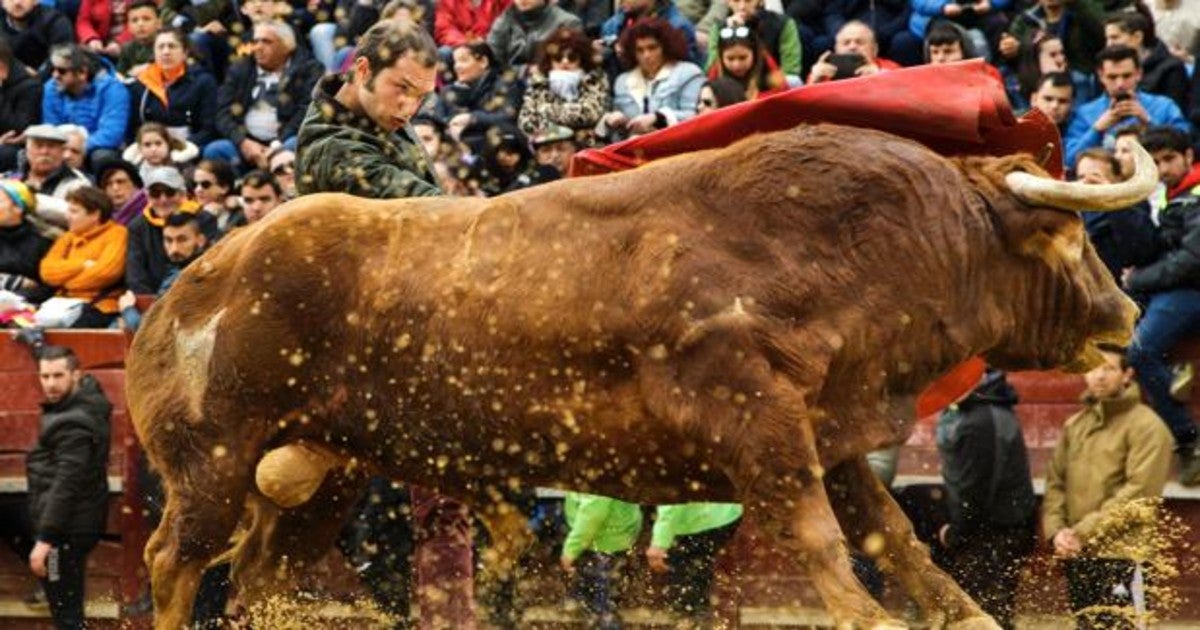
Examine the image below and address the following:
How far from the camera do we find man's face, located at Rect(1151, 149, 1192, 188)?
11.3m

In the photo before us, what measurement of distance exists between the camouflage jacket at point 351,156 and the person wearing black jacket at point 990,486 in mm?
2734

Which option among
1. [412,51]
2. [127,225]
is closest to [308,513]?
[412,51]

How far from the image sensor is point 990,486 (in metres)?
10.5

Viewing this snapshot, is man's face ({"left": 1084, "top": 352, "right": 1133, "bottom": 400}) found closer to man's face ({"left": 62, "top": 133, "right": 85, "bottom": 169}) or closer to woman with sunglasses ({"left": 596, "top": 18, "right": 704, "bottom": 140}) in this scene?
woman with sunglasses ({"left": 596, "top": 18, "right": 704, "bottom": 140})

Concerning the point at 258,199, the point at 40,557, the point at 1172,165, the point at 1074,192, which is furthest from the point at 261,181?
the point at 1074,192

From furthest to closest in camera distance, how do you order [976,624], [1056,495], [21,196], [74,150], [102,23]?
[102,23], [74,150], [21,196], [1056,495], [976,624]

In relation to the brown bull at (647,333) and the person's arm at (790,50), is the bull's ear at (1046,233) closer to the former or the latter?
the brown bull at (647,333)

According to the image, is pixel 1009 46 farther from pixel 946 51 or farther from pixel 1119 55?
pixel 1119 55

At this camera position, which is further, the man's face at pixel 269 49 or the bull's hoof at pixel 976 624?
the man's face at pixel 269 49

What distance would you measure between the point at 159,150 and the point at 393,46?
5.64m

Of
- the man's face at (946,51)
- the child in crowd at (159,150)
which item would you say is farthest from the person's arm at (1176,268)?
the child in crowd at (159,150)

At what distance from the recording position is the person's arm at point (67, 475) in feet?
39.6

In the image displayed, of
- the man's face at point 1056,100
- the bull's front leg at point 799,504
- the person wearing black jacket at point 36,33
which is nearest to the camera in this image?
the bull's front leg at point 799,504

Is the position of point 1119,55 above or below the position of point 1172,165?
above
